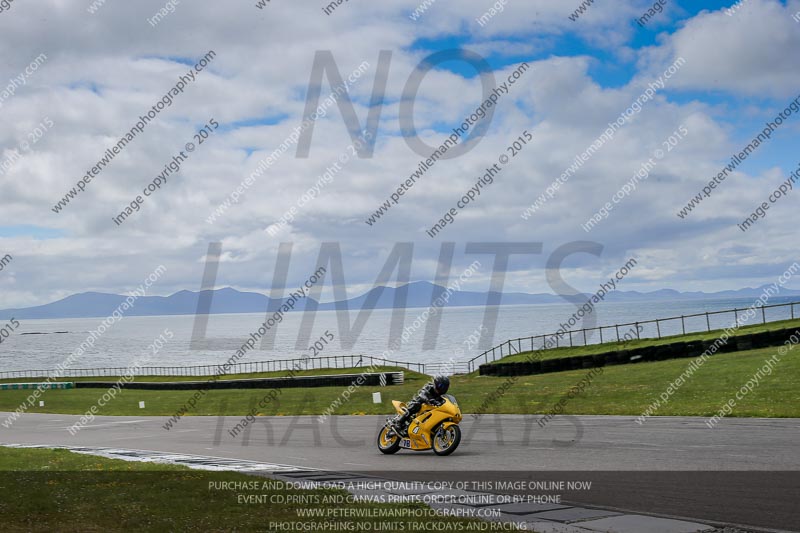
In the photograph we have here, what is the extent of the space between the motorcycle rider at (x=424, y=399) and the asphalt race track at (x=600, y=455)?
756 mm

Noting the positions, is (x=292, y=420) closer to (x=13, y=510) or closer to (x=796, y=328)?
(x=13, y=510)

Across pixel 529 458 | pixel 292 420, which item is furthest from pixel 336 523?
pixel 292 420

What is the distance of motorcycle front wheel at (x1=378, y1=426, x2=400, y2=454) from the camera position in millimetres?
17906

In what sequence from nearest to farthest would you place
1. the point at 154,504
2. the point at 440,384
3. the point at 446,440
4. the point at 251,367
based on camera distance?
1. the point at 154,504
2. the point at 440,384
3. the point at 446,440
4. the point at 251,367

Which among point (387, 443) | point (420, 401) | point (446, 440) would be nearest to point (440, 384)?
point (420, 401)

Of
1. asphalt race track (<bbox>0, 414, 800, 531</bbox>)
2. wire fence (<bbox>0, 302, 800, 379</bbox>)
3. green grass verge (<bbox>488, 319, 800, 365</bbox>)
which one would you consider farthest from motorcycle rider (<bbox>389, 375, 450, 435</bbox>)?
green grass verge (<bbox>488, 319, 800, 365</bbox>)

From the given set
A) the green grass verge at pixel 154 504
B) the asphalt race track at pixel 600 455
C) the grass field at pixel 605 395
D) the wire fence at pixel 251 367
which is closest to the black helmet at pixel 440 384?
the asphalt race track at pixel 600 455

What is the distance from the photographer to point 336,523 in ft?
30.6

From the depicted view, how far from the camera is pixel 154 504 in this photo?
11047mm

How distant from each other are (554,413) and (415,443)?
779cm

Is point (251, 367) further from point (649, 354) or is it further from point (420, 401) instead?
point (420, 401)

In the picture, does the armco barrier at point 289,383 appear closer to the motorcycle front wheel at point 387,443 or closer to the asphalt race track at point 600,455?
the asphalt race track at point 600,455

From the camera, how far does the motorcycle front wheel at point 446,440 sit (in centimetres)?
1680

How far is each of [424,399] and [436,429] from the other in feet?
2.33
